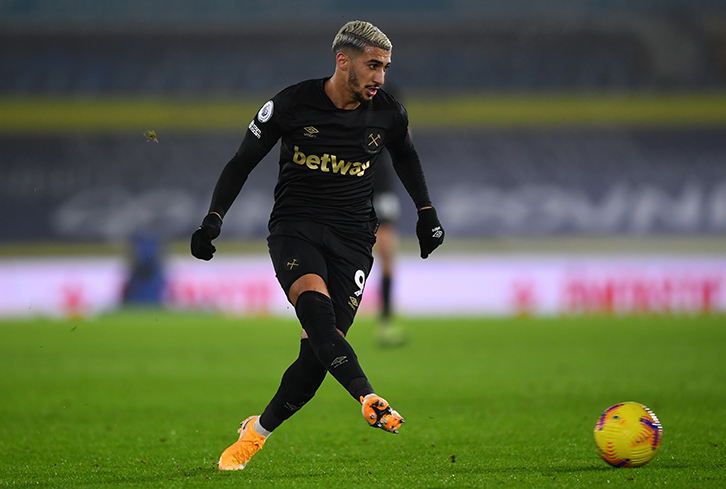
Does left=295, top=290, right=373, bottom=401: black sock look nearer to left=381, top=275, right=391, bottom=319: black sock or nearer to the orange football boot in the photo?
the orange football boot

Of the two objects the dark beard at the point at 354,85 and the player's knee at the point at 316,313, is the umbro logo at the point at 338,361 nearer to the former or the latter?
the player's knee at the point at 316,313

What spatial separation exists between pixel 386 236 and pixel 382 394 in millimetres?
2918

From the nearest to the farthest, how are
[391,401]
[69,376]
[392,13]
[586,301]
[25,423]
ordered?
[25,423] < [391,401] < [69,376] < [586,301] < [392,13]

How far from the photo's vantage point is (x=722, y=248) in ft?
60.7

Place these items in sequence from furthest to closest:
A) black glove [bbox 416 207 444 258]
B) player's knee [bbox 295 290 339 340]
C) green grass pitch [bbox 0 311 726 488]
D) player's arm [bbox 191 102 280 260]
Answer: black glove [bbox 416 207 444 258] < player's arm [bbox 191 102 280 260] < green grass pitch [bbox 0 311 726 488] < player's knee [bbox 295 290 339 340]

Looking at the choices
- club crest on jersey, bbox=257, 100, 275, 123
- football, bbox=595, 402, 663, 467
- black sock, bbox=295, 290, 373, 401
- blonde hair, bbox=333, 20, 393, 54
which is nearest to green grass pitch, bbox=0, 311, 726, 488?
football, bbox=595, 402, 663, 467

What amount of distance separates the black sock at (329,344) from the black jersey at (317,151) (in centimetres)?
36

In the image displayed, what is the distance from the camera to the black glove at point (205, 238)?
343 centimetres

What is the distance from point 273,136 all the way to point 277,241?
1.32ft

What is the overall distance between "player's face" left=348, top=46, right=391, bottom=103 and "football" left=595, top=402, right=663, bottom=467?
1.53m

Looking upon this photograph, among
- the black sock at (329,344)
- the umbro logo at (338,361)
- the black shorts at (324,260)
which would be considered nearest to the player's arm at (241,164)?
the black shorts at (324,260)

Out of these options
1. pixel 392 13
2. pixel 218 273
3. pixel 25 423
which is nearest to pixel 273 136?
pixel 25 423

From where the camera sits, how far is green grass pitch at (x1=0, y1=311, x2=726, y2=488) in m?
3.49

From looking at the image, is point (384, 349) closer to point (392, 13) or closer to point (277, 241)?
point (277, 241)
